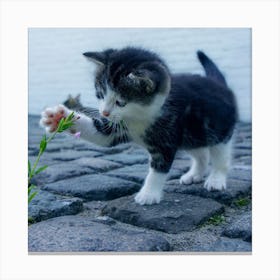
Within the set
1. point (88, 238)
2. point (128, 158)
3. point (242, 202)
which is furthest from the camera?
point (128, 158)

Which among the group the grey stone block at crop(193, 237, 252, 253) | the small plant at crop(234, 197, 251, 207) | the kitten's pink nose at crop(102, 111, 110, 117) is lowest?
the grey stone block at crop(193, 237, 252, 253)

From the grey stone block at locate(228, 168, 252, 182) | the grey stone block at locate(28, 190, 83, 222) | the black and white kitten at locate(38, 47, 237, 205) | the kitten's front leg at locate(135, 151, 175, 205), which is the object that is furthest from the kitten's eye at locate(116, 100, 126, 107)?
the grey stone block at locate(228, 168, 252, 182)

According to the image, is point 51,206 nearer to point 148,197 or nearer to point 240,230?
point 148,197

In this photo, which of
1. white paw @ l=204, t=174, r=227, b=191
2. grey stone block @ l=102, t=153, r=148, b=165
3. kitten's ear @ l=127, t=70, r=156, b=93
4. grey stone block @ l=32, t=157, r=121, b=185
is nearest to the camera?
kitten's ear @ l=127, t=70, r=156, b=93

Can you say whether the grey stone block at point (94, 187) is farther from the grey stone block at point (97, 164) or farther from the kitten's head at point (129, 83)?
the kitten's head at point (129, 83)

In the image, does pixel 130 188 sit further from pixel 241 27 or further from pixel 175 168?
pixel 241 27

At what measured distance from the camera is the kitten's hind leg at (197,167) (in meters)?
1.91

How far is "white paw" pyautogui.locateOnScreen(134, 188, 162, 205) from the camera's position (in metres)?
1.58

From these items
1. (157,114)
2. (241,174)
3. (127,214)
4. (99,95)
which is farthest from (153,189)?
(241,174)

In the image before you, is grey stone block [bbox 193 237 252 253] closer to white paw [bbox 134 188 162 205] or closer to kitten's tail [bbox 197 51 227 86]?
white paw [bbox 134 188 162 205]

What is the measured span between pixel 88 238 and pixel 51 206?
10.5 inches

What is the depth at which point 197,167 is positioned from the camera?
1.95 m

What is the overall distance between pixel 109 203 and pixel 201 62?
769 millimetres

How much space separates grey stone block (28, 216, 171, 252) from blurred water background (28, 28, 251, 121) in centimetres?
47
